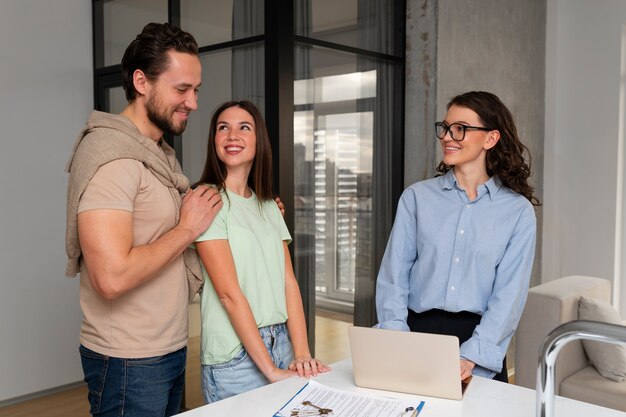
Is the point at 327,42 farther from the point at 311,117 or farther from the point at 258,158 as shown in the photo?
the point at 258,158

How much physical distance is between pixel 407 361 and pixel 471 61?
277 cm

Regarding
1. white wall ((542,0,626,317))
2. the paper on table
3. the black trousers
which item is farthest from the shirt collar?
white wall ((542,0,626,317))

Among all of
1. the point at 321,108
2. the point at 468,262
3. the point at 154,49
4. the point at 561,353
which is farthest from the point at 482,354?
the point at 321,108

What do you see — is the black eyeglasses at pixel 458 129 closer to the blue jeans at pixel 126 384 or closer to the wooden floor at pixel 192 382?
the blue jeans at pixel 126 384

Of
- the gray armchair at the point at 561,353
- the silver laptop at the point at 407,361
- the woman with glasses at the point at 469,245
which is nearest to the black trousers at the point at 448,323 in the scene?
the woman with glasses at the point at 469,245

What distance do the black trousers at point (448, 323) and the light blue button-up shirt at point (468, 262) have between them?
3 cm

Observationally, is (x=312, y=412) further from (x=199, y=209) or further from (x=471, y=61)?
(x=471, y=61)

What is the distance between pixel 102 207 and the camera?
1.44 metres

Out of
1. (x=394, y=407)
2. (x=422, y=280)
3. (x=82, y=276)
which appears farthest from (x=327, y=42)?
(x=394, y=407)

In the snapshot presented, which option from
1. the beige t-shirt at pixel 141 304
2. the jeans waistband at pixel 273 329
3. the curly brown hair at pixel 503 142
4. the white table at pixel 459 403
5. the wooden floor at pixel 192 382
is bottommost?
the wooden floor at pixel 192 382

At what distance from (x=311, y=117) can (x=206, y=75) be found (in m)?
0.61

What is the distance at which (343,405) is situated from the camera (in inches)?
51.8

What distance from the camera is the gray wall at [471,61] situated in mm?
3475

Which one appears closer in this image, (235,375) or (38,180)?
(235,375)
